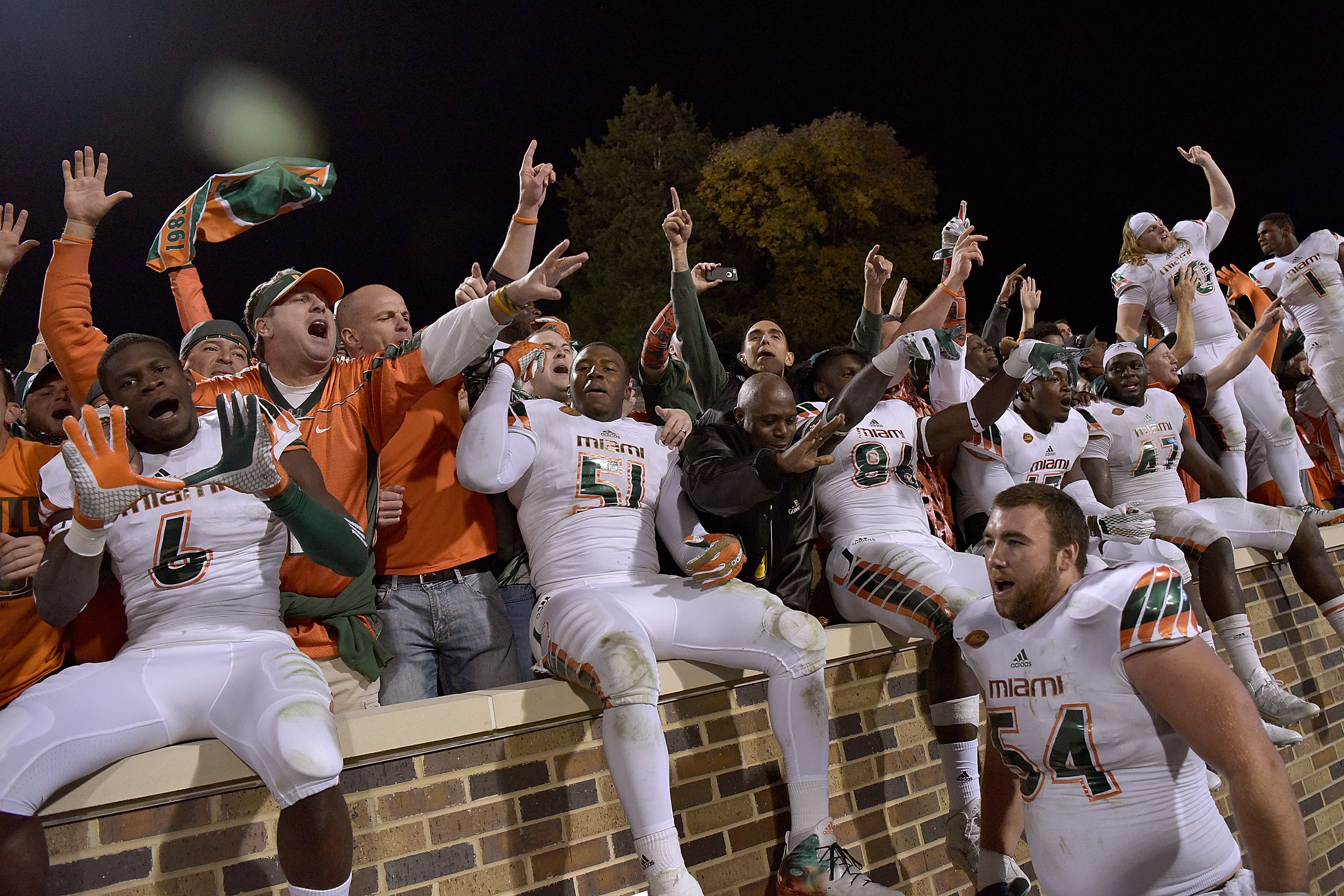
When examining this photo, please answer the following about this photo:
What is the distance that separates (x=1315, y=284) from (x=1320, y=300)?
14 cm

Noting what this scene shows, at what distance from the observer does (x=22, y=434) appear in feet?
12.6

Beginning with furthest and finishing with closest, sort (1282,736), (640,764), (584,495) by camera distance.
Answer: (1282,736) < (584,495) < (640,764)

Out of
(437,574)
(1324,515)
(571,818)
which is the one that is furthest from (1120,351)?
(571,818)

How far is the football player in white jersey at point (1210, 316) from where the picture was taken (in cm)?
691

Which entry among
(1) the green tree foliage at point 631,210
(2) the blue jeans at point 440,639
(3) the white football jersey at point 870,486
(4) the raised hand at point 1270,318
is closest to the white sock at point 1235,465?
(4) the raised hand at point 1270,318

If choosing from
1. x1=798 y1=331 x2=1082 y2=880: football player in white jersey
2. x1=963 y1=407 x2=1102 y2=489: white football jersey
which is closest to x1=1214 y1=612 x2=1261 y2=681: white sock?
x1=963 y1=407 x2=1102 y2=489: white football jersey

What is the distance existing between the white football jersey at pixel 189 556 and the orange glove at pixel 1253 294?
24.9ft

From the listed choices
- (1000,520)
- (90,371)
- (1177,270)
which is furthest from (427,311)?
(1000,520)

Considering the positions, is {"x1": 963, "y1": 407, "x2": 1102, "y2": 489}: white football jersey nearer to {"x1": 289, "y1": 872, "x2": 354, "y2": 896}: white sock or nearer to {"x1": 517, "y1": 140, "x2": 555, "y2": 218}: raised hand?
{"x1": 517, "y1": 140, "x2": 555, "y2": 218}: raised hand

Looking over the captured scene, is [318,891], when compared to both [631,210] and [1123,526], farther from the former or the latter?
[631,210]

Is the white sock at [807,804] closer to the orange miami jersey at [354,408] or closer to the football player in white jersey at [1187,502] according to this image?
the orange miami jersey at [354,408]

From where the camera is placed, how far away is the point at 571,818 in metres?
3.04


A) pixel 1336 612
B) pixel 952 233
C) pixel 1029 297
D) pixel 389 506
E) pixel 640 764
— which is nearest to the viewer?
pixel 640 764

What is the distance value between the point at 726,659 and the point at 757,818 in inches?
25.4
